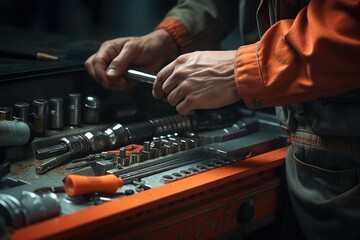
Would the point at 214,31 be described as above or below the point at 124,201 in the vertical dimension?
above

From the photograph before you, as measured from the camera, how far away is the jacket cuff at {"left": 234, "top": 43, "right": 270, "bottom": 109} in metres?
1.22

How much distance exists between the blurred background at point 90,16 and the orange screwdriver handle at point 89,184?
2.69 ft

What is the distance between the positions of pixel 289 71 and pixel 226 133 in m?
0.41

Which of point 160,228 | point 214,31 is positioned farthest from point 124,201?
point 214,31

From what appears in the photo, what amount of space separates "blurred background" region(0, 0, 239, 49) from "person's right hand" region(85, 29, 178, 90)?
1.11 ft

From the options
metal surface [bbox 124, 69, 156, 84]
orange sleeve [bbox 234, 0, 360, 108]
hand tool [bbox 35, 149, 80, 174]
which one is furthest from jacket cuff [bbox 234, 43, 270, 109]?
hand tool [bbox 35, 149, 80, 174]

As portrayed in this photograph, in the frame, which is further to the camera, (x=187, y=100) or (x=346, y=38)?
(x=187, y=100)

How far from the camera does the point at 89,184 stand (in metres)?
1.15

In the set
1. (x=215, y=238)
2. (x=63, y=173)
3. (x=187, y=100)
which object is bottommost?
(x=215, y=238)

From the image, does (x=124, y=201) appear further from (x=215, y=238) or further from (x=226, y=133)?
(x=226, y=133)

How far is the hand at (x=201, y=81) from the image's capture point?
1.29 meters

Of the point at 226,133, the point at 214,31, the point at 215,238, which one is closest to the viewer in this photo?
the point at 215,238

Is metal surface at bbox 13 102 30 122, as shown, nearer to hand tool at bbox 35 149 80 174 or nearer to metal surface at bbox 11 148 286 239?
hand tool at bbox 35 149 80 174

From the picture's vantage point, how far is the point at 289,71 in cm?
119
